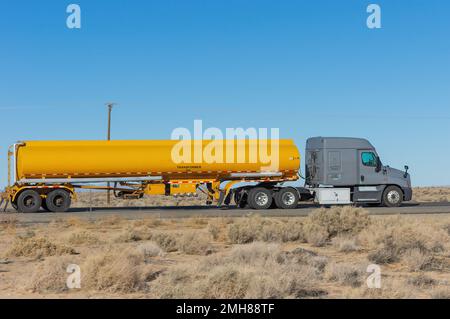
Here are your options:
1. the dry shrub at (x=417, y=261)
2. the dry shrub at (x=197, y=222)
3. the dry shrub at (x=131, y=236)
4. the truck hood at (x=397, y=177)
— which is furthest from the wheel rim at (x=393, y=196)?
the dry shrub at (x=417, y=261)

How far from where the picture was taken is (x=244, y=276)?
957cm

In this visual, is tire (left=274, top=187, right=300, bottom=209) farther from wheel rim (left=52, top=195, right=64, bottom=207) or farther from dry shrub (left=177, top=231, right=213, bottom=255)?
dry shrub (left=177, top=231, right=213, bottom=255)

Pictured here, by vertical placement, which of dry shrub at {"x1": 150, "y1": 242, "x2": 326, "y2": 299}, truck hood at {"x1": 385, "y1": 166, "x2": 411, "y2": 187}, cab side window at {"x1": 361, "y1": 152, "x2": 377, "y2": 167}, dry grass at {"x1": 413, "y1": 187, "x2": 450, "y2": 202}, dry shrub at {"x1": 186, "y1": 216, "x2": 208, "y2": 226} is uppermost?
cab side window at {"x1": 361, "y1": 152, "x2": 377, "y2": 167}

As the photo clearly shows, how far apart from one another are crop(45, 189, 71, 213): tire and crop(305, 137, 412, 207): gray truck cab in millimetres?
12269

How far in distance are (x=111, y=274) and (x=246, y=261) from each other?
315cm

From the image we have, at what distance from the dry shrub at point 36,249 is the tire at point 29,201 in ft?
48.2

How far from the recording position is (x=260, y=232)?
1692 cm

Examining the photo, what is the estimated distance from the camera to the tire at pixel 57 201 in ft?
94.8

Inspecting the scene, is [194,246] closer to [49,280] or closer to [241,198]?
[49,280]

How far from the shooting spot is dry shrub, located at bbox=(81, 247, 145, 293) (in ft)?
33.5

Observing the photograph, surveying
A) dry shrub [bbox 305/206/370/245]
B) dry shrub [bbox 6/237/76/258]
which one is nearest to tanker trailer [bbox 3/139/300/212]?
dry shrub [bbox 305/206/370/245]

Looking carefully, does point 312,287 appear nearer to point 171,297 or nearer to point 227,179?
point 171,297

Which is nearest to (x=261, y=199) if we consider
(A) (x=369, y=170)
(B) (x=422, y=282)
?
(A) (x=369, y=170)
